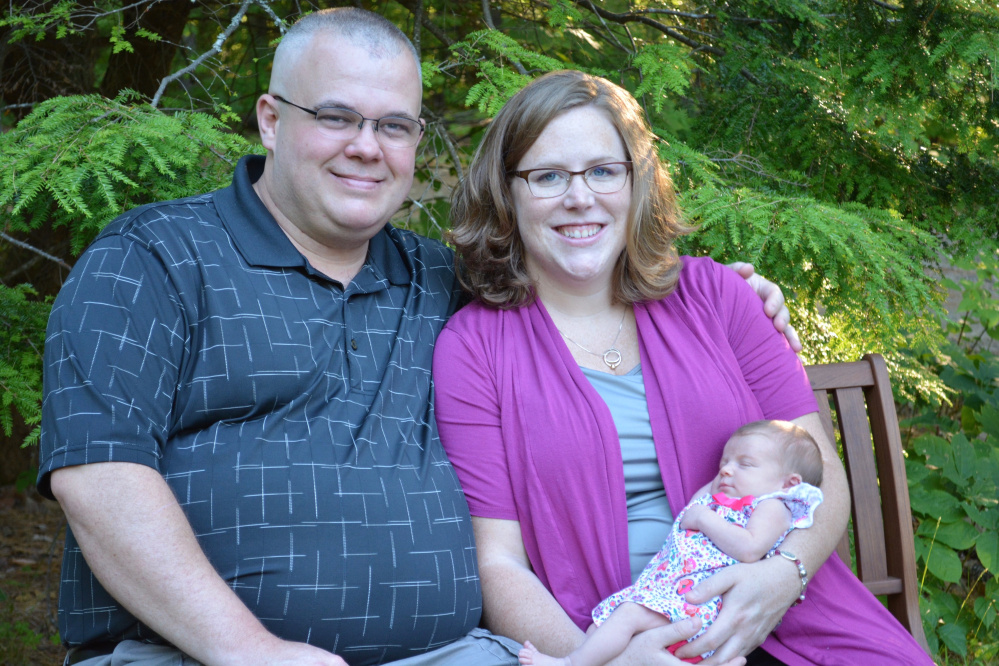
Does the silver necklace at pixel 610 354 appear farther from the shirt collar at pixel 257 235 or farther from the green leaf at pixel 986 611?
the green leaf at pixel 986 611

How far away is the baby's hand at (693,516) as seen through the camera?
2.17 m

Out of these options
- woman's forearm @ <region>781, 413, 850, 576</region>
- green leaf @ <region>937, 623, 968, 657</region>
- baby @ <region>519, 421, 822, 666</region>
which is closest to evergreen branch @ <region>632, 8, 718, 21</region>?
woman's forearm @ <region>781, 413, 850, 576</region>

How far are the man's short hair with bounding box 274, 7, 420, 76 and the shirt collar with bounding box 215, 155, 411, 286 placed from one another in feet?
1.19

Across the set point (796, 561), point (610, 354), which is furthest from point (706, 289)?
point (796, 561)

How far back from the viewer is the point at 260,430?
81.7 inches

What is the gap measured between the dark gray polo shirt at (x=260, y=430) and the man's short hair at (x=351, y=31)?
45 centimetres

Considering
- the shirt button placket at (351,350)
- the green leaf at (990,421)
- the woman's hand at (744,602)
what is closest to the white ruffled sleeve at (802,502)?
the woman's hand at (744,602)

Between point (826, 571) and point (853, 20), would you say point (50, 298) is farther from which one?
point (853, 20)

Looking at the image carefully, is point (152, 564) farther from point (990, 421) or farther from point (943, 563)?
point (990, 421)

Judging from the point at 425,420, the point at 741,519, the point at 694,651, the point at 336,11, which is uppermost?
the point at 336,11

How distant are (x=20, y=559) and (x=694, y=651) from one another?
11.9 feet

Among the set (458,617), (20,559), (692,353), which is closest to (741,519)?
(692,353)

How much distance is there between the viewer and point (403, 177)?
2420 millimetres

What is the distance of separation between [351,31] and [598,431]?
4.10 feet
